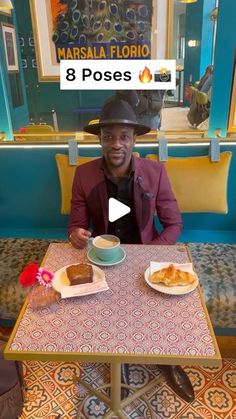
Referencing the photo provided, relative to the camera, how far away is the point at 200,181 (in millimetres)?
2203

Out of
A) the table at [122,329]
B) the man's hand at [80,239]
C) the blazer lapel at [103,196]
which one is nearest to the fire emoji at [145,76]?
the blazer lapel at [103,196]

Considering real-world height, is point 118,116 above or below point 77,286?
above

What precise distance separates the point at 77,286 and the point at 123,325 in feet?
0.77

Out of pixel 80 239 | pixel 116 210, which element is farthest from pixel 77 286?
pixel 116 210

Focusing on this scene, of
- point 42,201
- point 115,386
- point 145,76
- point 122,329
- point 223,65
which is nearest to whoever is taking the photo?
point 122,329

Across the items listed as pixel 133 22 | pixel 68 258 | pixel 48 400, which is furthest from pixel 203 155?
pixel 48 400

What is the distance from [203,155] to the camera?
89.3 inches

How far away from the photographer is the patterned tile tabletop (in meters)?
0.99

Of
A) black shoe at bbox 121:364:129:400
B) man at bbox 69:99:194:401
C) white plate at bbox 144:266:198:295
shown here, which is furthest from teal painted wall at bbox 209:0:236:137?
black shoe at bbox 121:364:129:400

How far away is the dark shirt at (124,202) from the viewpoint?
5.83 ft

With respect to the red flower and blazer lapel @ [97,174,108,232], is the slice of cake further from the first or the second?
blazer lapel @ [97,174,108,232]

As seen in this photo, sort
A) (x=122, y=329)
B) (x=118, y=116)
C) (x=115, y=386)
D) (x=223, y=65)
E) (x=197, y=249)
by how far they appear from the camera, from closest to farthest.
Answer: (x=122, y=329) → (x=115, y=386) → (x=118, y=116) → (x=197, y=249) → (x=223, y=65)

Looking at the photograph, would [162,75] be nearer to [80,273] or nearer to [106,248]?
[106,248]

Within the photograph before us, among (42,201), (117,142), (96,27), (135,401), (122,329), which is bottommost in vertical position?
(135,401)
